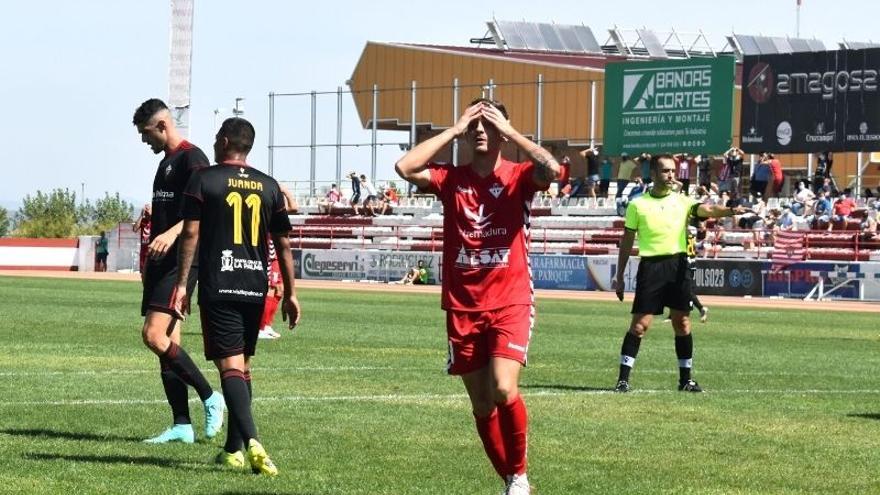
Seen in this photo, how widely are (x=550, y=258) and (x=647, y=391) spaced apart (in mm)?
35726

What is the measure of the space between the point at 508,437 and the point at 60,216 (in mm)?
106959

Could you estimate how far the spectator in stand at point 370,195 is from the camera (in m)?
63.9

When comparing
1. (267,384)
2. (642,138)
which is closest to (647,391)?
(267,384)

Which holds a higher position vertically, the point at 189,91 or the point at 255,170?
the point at 189,91

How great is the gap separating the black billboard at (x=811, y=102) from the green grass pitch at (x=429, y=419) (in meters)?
25.5

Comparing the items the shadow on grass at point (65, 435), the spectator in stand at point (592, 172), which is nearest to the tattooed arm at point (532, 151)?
the shadow on grass at point (65, 435)

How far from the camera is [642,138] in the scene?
182 feet

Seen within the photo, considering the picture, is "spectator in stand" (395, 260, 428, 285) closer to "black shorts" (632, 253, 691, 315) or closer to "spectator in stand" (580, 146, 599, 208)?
"spectator in stand" (580, 146, 599, 208)

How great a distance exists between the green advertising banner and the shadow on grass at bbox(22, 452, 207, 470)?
1711 inches

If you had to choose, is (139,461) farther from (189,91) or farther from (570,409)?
(189,91)

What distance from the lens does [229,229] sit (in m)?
10.0

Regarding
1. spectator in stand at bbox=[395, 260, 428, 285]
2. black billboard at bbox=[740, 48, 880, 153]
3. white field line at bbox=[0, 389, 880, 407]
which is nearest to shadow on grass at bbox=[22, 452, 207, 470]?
white field line at bbox=[0, 389, 880, 407]

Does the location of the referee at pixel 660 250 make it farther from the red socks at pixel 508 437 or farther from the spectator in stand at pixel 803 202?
the spectator in stand at pixel 803 202

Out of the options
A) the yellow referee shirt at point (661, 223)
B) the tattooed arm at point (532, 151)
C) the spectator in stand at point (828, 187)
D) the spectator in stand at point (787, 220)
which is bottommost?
the yellow referee shirt at point (661, 223)
